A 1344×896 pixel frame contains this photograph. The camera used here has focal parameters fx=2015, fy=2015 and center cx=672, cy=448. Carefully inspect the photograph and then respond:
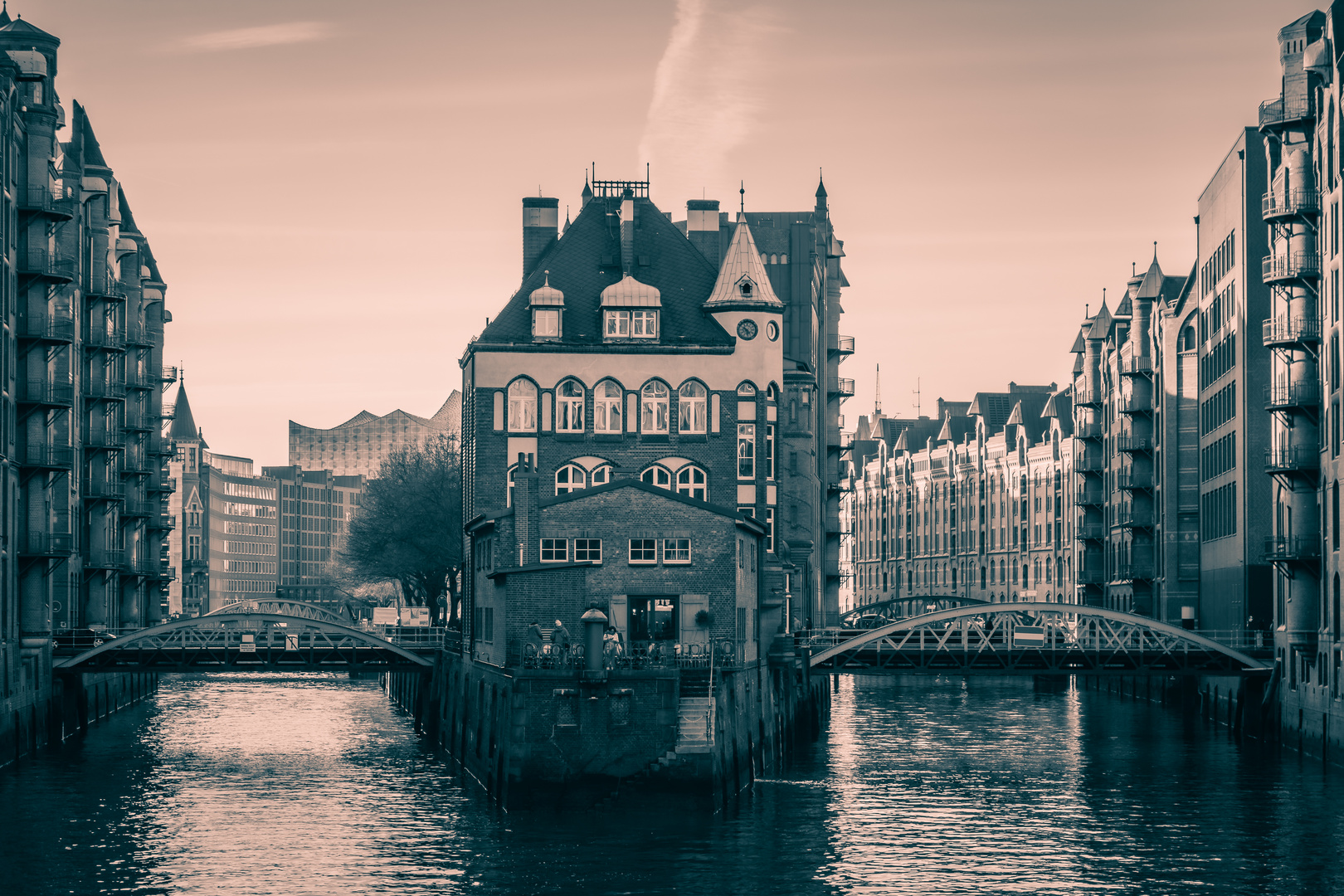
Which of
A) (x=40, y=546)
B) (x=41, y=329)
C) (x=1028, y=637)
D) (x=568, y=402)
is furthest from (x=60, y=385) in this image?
(x=1028, y=637)

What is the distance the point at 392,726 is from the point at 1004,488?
101127 mm

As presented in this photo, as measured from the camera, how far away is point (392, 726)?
308 feet

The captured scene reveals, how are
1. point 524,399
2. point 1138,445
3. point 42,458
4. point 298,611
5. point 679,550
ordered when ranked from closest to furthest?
point 679,550
point 42,458
point 524,399
point 1138,445
point 298,611

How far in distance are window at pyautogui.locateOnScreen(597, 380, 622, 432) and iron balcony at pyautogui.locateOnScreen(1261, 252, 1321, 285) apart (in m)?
24.1

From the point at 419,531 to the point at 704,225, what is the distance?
3889cm

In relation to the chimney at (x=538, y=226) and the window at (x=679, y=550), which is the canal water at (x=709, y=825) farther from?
the chimney at (x=538, y=226)

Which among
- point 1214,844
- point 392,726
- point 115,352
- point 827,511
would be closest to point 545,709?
point 1214,844

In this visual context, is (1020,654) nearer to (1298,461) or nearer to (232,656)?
(1298,461)

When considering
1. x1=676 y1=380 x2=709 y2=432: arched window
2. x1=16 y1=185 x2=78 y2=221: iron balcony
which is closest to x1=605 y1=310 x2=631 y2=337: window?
x1=676 y1=380 x2=709 y2=432: arched window

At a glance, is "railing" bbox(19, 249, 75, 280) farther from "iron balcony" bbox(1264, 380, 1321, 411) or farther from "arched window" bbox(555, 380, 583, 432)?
"iron balcony" bbox(1264, 380, 1321, 411)

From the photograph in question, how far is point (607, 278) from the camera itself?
7969 cm

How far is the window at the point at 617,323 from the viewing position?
7681cm

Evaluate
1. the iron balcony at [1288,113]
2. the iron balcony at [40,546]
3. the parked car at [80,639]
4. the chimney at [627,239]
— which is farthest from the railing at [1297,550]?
the iron balcony at [40,546]

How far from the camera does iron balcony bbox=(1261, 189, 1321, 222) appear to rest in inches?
2771
